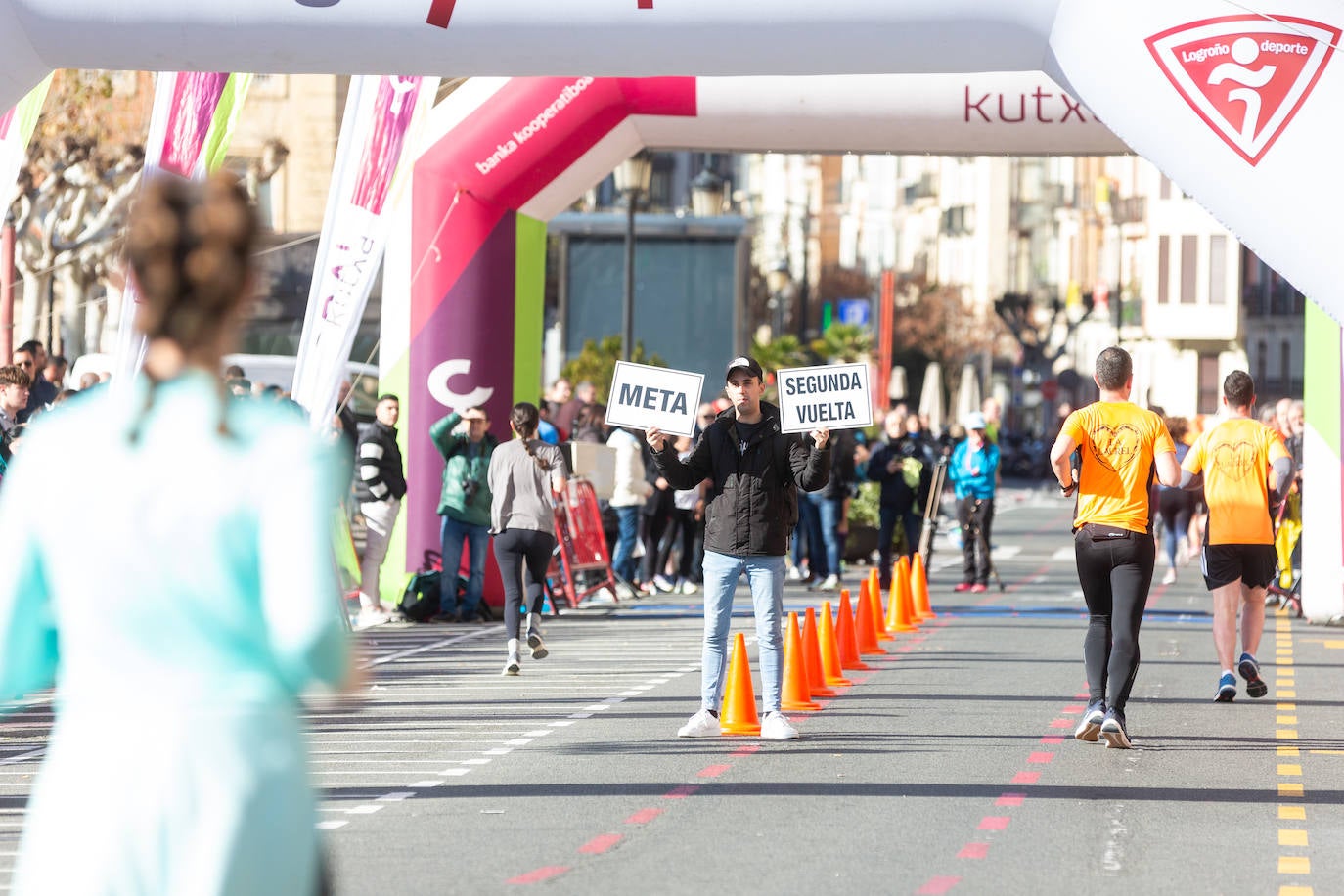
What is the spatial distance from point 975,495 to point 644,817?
1363 centimetres

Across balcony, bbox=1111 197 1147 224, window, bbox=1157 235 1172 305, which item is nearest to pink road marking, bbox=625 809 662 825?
window, bbox=1157 235 1172 305

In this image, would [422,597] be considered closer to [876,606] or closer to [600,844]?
[876,606]

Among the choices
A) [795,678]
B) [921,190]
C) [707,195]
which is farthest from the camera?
[921,190]

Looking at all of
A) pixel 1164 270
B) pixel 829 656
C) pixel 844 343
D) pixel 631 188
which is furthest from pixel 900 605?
pixel 1164 270

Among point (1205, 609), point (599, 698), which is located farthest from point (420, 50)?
point (1205, 609)

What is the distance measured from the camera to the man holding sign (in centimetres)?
1045

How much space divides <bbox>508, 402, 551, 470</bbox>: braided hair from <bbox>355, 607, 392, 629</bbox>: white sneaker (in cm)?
417

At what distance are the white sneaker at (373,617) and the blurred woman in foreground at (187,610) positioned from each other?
14.0m

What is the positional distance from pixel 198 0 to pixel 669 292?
23565mm

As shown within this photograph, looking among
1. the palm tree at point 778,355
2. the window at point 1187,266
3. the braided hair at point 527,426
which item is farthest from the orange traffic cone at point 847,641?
the window at point 1187,266

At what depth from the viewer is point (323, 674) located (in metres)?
3.07

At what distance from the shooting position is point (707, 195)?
102ft

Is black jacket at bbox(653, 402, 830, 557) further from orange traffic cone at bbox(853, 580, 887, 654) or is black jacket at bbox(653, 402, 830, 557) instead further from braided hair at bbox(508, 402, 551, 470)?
orange traffic cone at bbox(853, 580, 887, 654)

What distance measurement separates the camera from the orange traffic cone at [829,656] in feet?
42.1
